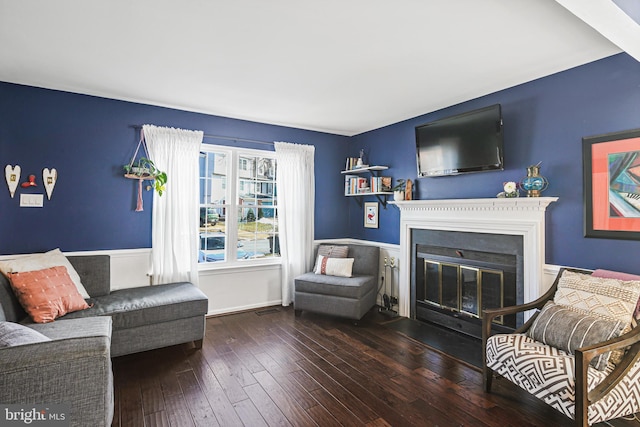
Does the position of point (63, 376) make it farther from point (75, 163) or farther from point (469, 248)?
point (469, 248)

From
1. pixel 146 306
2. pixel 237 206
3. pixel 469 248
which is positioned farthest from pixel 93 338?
pixel 469 248

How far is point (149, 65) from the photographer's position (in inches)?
103

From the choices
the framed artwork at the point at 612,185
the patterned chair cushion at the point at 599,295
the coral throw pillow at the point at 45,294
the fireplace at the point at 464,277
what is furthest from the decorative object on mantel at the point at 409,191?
the coral throw pillow at the point at 45,294

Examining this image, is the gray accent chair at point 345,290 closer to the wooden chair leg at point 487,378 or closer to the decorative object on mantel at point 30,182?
the wooden chair leg at point 487,378

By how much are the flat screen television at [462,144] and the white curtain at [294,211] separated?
5.13ft

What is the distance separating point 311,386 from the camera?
93.6 inches

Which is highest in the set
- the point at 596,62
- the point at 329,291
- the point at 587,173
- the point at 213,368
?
the point at 596,62

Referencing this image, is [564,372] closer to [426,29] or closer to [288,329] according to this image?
[426,29]

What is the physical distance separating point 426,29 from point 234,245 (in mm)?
3142

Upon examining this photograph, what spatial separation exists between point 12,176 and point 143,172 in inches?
41.2

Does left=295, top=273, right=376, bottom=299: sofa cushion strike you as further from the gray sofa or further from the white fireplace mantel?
the gray sofa

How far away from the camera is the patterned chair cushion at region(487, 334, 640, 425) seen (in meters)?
1.72

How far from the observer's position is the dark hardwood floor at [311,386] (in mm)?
2014

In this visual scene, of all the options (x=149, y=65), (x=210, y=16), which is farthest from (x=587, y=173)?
(x=149, y=65)
